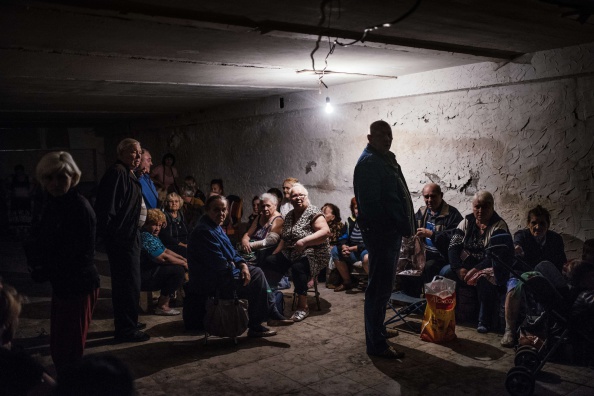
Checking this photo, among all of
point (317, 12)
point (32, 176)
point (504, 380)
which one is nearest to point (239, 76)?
point (317, 12)

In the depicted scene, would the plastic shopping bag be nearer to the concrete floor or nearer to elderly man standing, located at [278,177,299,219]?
the concrete floor

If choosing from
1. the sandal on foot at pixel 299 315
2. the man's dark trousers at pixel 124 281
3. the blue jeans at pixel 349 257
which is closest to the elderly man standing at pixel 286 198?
the blue jeans at pixel 349 257

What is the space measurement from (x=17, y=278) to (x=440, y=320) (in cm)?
708

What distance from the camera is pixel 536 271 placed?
14.9 feet

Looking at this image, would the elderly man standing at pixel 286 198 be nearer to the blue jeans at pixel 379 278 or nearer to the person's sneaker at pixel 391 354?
the blue jeans at pixel 379 278

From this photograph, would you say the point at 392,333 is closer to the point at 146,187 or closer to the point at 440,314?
the point at 440,314

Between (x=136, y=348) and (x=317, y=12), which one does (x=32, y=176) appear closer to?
(x=136, y=348)

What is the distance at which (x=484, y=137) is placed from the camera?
6.64 metres

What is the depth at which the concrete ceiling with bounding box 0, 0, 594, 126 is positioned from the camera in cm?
369

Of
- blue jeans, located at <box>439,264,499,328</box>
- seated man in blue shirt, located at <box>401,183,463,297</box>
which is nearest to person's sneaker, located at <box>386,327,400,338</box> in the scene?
seated man in blue shirt, located at <box>401,183,463,297</box>

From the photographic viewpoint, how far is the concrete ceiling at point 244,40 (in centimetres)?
369

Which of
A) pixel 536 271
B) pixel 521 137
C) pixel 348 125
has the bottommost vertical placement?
pixel 536 271

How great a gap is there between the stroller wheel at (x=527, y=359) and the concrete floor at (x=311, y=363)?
0.17 m

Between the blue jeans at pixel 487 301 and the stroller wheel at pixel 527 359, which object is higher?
the blue jeans at pixel 487 301
